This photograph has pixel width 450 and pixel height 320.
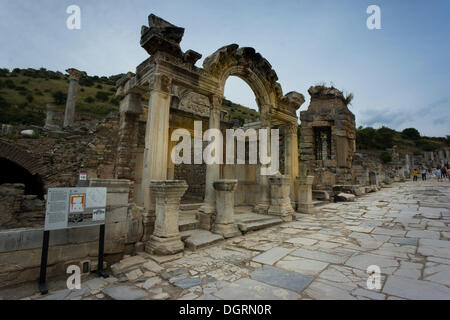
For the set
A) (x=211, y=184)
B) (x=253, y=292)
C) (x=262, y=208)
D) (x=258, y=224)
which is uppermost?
(x=211, y=184)

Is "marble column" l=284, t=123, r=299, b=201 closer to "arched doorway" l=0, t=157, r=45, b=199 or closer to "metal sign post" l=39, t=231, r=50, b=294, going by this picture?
"metal sign post" l=39, t=231, r=50, b=294

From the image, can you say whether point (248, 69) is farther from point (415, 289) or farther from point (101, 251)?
point (415, 289)

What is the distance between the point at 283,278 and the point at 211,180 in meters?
3.09

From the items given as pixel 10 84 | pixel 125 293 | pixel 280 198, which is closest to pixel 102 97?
pixel 10 84

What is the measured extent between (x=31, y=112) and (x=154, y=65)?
1252 inches

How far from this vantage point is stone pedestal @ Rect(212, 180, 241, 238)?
4.99m

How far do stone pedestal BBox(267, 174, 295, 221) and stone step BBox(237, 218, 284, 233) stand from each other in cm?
36

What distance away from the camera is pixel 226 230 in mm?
4910

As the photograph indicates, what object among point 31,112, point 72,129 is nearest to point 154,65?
point 72,129

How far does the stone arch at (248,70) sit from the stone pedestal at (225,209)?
2.63 m

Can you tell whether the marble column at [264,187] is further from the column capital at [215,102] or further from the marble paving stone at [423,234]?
the marble paving stone at [423,234]

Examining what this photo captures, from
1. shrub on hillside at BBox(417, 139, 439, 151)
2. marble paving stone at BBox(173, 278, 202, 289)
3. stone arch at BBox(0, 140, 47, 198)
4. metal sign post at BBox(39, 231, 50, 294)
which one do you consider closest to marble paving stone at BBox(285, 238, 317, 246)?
marble paving stone at BBox(173, 278, 202, 289)

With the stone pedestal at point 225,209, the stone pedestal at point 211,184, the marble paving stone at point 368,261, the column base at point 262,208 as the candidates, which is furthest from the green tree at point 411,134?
the stone pedestal at point 225,209

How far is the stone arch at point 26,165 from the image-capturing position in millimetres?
7766
